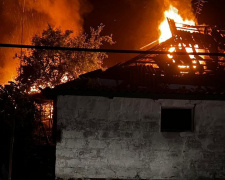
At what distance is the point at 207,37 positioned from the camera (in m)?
12.9

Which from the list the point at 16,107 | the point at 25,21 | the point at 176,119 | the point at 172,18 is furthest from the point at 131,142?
the point at 25,21

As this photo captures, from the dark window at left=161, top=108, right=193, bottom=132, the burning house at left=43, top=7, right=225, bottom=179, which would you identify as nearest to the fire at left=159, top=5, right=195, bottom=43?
the dark window at left=161, top=108, right=193, bottom=132

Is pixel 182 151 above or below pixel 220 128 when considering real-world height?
below

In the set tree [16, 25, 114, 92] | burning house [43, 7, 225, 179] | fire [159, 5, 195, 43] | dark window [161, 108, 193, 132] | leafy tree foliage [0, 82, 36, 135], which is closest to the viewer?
burning house [43, 7, 225, 179]

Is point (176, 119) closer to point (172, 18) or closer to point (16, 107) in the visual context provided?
point (16, 107)

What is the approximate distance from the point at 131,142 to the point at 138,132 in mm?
A: 405

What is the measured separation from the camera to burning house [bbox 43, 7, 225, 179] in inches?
308

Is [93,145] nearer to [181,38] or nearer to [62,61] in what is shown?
[181,38]

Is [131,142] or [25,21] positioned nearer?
[131,142]

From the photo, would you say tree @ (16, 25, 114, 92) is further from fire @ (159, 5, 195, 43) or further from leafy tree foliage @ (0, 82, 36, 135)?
leafy tree foliage @ (0, 82, 36, 135)

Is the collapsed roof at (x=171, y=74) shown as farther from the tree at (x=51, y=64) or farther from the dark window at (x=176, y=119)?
the tree at (x=51, y=64)

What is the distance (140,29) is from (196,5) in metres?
12.9

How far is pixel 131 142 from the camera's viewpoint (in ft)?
26.1

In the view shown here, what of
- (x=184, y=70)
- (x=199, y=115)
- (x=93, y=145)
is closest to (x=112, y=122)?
(x=93, y=145)
